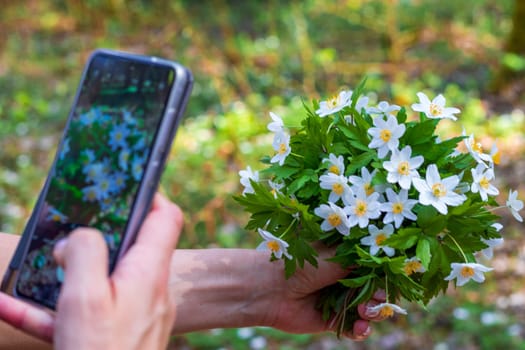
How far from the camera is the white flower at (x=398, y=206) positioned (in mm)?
893

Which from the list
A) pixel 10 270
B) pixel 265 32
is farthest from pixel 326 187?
pixel 265 32

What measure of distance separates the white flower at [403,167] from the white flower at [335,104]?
110 mm

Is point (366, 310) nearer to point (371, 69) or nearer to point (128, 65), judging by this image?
point (128, 65)

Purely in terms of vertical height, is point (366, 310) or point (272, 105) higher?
point (366, 310)

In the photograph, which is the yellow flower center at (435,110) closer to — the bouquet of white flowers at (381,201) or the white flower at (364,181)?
the bouquet of white flowers at (381,201)

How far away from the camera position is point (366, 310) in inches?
38.6

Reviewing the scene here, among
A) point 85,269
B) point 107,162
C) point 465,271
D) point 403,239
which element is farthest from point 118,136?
point 465,271

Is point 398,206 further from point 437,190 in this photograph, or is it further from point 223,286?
point 223,286

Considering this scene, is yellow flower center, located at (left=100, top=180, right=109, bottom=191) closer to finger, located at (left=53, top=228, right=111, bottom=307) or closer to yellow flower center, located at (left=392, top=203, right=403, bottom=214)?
finger, located at (left=53, top=228, right=111, bottom=307)

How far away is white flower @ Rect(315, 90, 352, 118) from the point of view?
37.8 inches

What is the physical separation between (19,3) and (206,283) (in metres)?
5.55

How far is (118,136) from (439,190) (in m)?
0.41

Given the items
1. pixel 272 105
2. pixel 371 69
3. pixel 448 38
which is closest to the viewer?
pixel 272 105

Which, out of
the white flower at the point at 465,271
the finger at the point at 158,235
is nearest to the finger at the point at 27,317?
the finger at the point at 158,235
